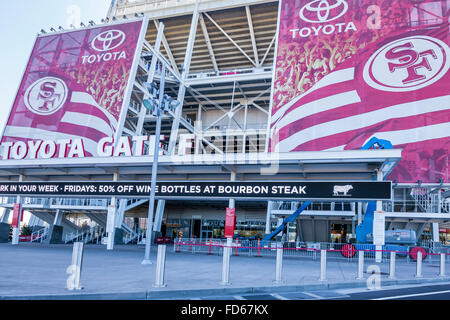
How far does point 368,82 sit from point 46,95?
108 ft

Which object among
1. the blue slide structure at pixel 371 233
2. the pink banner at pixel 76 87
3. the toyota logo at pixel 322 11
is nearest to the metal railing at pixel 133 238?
the pink banner at pixel 76 87

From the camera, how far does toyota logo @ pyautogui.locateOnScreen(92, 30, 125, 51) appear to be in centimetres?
4279

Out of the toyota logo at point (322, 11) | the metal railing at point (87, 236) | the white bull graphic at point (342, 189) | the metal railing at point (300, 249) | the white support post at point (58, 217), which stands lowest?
the metal railing at point (87, 236)

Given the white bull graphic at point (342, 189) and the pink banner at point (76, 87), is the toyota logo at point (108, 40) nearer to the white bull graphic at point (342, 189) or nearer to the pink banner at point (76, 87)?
the pink banner at point (76, 87)

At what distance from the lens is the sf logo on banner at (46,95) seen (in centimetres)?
4172

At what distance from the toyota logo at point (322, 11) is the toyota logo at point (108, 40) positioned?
1943cm

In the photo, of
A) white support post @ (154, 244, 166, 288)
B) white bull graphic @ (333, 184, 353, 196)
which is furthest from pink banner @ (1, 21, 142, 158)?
white support post @ (154, 244, 166, 288)

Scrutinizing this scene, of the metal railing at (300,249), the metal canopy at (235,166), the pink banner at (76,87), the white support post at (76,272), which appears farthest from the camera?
the pink banner at (76,87)

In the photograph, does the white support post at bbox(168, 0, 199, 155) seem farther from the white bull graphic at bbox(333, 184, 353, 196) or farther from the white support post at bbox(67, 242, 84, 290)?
the white support post at bbox(67, 242, 84, 290)

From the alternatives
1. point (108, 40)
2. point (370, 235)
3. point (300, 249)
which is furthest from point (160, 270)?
point (108, 40)

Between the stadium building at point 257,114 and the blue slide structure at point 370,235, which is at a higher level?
the stadium building at point 257,114

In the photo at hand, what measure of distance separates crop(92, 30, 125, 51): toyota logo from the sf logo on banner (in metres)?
5.66

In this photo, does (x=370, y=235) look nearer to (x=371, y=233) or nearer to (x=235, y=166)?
(x=371, y=233)
